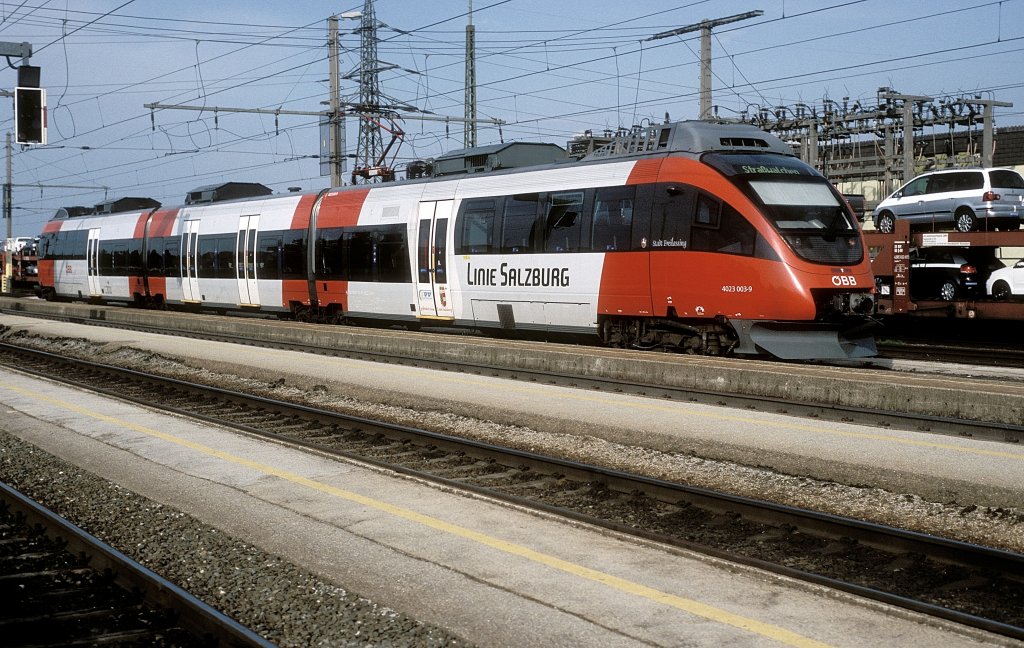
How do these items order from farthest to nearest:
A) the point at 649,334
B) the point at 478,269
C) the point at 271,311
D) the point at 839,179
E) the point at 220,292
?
1. the point at 839,179
2. the point at 220,292
3. the point at 271,311
4. the point at 478,269
5. the point at 649,334

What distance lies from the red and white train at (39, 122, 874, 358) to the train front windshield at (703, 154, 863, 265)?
0.03 m

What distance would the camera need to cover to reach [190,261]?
30703 millimetres

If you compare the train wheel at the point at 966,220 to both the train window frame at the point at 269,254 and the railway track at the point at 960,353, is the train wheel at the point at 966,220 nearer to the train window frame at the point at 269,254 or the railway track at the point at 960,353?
the railway track at the point at 960,353

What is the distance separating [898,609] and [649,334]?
11748 mm

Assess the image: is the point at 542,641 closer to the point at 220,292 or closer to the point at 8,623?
the point at 8,623

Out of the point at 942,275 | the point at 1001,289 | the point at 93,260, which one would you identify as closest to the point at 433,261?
the point at 942,275

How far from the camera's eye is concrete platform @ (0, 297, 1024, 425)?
11227 millimetres

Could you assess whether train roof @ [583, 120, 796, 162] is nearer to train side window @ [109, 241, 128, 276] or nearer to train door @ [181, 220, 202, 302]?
train door @ [181, 220, 202, 302]

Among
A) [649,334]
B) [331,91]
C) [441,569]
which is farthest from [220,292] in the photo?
[441,569]

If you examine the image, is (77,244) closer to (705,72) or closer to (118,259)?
(118,259)

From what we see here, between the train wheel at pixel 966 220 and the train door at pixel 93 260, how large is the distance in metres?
29.3

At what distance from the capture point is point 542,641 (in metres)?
4.94

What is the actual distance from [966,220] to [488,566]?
17.8 metres

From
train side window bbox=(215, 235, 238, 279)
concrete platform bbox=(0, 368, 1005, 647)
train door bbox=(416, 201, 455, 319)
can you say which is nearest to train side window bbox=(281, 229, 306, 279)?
train side window bbox=(215, 235, 238, 279)
